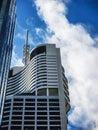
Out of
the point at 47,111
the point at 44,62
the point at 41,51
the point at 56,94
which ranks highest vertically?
the point at 41,51

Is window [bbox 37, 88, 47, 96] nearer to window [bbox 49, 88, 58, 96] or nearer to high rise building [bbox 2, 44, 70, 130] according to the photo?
high rise building [bbox 2, 44, 70, 130]

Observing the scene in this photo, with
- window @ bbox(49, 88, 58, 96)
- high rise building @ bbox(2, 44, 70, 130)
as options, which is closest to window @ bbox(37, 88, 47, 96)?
high rise building @ bbox(2, 44, 70, 130)

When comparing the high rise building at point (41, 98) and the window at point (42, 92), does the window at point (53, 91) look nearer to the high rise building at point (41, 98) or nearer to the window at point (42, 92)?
the high rise building at point (41, 98)

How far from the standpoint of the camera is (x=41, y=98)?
6457 inches

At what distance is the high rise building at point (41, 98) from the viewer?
151875mm

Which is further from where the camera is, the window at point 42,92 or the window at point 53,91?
the window at point 42,92

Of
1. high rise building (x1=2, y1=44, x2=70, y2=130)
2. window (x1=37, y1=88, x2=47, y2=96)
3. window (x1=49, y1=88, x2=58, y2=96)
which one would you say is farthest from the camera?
window (x1=37, y1=88, x2=47, y2=96)

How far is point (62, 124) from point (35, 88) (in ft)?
112

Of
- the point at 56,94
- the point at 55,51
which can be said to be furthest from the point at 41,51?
the point at 56,94

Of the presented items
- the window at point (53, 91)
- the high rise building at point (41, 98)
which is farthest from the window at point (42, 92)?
the window at point (53, 91)

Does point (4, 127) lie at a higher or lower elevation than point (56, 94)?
lower

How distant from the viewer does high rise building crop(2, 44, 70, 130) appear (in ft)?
498

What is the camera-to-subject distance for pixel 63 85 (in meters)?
175

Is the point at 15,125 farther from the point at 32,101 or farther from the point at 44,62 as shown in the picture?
the point at 44,62
